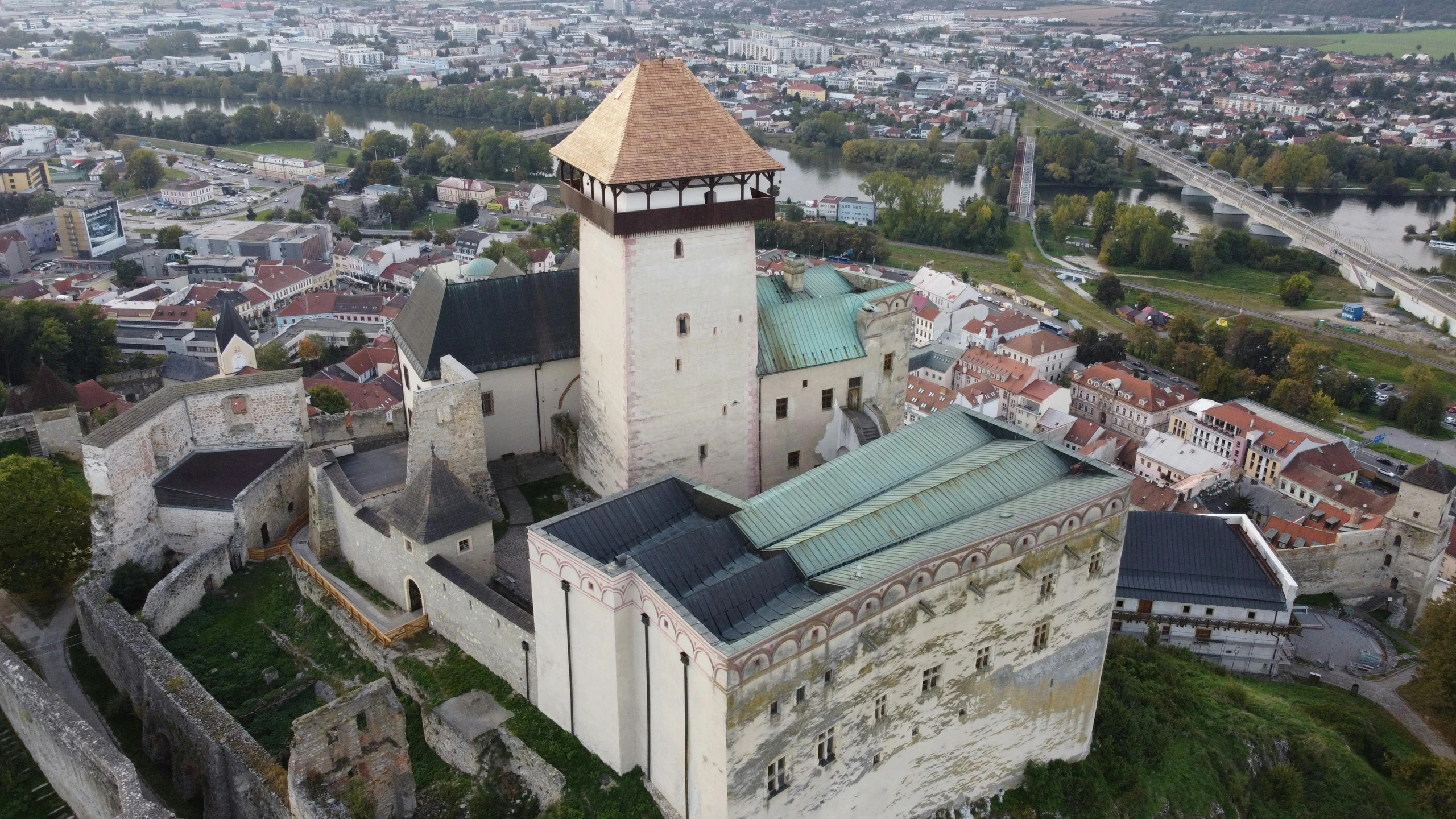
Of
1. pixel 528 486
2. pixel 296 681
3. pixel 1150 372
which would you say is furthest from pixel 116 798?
pixel 1150 372

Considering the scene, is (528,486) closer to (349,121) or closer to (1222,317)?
(1222,317)

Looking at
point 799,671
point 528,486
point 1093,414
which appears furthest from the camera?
point 1093,414

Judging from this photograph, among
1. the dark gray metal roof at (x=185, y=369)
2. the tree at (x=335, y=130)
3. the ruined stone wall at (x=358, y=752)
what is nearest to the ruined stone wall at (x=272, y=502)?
the ruined stone wall at (x=358, y=752)

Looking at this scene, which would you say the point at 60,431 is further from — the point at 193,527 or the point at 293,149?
the point at 293,149

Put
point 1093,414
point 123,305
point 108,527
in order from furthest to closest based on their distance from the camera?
point 123,305 → point 1093,414 → point 108,527

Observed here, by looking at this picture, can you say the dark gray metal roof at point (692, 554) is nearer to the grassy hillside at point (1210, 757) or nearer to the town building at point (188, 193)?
the grassy hillside at point (1210, 757)

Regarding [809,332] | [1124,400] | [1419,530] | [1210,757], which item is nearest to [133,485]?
[809,332]

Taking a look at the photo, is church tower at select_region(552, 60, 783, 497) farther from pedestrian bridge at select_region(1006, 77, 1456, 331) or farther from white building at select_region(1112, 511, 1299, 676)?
pedestrian bridge at select_region(1006, 77, 1456, 331)

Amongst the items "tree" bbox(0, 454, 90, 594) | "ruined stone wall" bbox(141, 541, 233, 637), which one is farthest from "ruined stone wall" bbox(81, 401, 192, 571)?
"ruined stone wall" bbox(141, 541, 233, 637)
